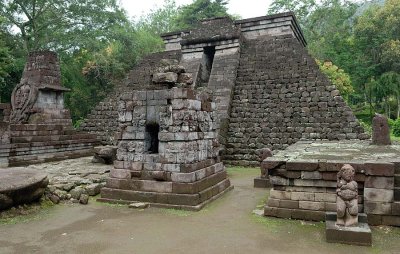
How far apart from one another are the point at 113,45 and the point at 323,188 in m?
27.1

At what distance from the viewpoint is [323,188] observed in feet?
19.9

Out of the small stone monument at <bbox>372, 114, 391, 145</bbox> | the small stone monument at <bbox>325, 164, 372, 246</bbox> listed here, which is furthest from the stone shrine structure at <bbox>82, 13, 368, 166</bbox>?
the small stone monument at <bbox>325, 164, 372, 246</bbox>

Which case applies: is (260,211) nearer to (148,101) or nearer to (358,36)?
(148,101)

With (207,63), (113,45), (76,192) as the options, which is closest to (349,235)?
(76,192)

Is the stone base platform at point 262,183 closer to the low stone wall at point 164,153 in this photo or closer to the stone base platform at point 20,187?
the low stone wall at point 164,153

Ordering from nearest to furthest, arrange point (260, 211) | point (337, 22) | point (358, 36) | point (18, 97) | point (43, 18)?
point (260, 211)
point (18, 97)
point (43, 18)
point (358, 36)
point (337, 22)

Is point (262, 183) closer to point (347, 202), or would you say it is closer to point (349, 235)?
point (347, 202)

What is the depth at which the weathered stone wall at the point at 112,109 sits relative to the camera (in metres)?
16.5

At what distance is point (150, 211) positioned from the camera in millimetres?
6844

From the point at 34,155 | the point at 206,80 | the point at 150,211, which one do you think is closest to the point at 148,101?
the point at 150,211

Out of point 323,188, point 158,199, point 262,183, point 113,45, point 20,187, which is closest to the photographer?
point 323,188

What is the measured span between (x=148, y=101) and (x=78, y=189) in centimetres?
273

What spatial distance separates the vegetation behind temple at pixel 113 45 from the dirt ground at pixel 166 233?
1598 cm

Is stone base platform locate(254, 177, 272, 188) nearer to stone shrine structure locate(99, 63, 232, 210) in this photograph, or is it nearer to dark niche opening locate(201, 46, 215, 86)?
stone shrine structure locate(99, 63, 232, 210)
